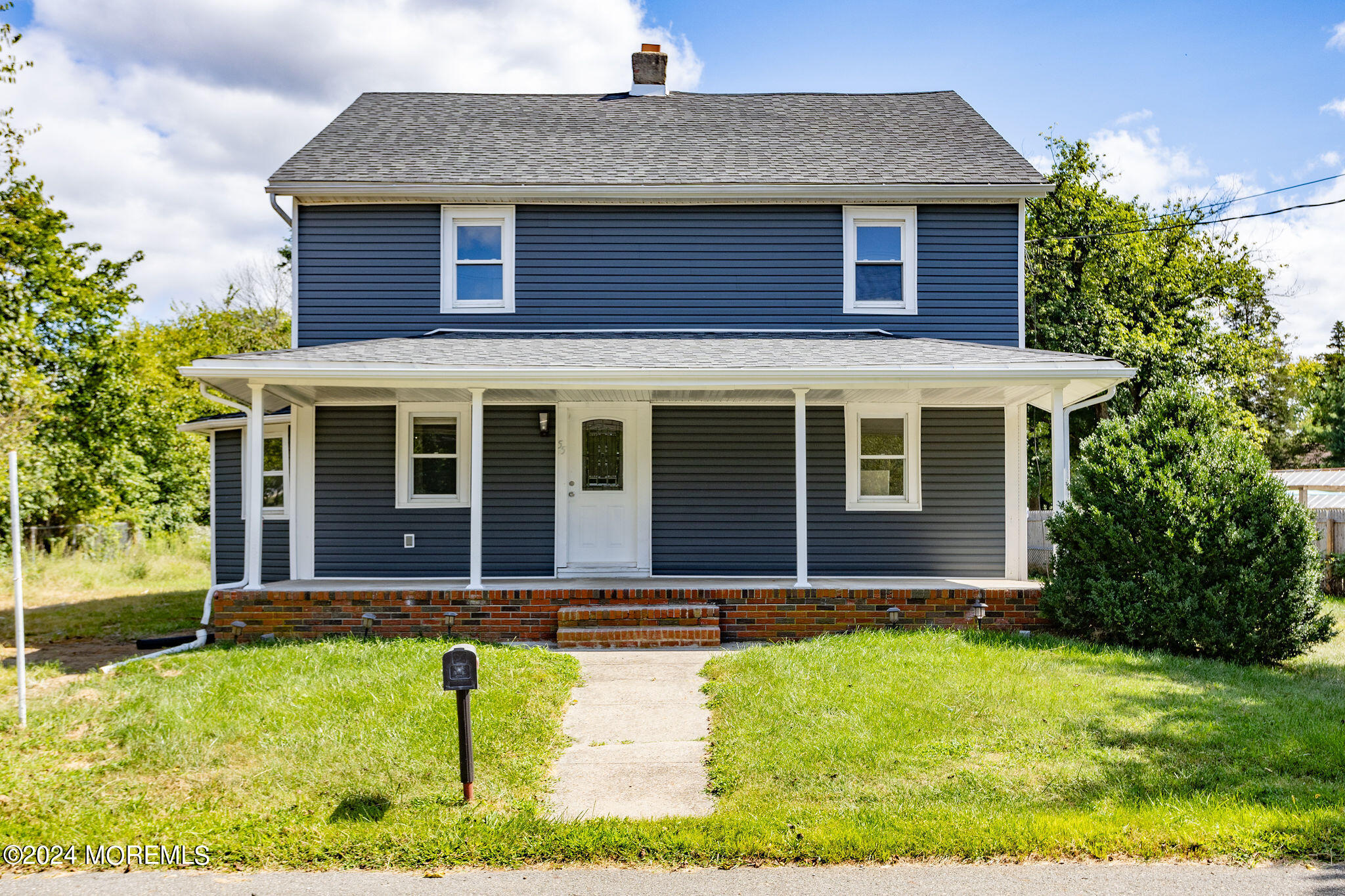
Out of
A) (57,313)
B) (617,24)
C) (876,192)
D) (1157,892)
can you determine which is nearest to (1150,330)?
(876,192)

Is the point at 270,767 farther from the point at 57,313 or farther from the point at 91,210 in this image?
the point at 91,210

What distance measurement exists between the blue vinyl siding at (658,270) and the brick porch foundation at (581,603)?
3745mm

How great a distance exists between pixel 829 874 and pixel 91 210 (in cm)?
2369

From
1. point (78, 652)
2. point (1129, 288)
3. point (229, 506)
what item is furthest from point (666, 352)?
point (1129, 288)

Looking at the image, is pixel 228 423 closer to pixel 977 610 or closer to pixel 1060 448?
pixel 977 610

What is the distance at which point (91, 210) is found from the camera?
20.4 m

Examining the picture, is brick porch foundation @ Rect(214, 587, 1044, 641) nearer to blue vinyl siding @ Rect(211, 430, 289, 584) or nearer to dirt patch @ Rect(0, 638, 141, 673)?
dirt patch @ Rect(0, 638, 141, 673)

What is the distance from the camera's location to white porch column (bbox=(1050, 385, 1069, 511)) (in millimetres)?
9000

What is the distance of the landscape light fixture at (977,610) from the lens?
8.99m

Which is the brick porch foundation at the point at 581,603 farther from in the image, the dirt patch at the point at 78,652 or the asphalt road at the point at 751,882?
the asphalt road at the point at 751,882

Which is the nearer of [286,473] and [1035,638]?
[1035,638]

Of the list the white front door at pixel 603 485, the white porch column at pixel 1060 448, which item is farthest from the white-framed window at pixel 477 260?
the white porch column at pixel 1060 448

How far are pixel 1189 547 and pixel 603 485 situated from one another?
6449 mm

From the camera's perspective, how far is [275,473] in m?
11.1
